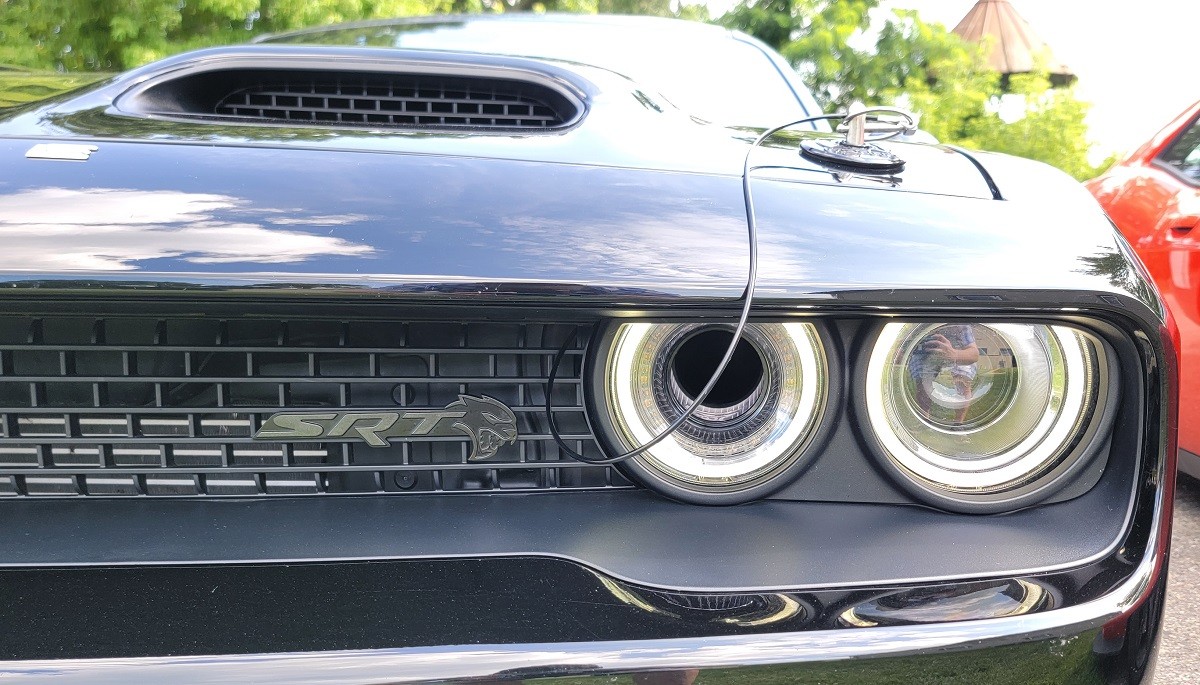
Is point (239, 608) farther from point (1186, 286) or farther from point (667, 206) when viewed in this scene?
point (1186, 286)

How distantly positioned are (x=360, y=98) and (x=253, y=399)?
72 centimetres

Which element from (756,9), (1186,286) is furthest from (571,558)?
(756,9)

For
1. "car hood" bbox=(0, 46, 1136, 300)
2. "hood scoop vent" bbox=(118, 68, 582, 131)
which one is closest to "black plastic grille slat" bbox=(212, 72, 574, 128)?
"hood scoop vent" bbox=(118, 68, 582, 131)

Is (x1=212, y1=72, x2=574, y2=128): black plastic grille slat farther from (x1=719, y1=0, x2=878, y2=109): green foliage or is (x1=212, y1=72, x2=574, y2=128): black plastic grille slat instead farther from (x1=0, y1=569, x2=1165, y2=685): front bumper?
(x1=719, y1=0, x2=878, y2=109): green foliage

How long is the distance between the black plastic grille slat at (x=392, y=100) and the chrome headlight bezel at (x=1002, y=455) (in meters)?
0.69

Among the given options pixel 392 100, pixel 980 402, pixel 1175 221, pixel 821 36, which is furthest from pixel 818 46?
pixel 980 402

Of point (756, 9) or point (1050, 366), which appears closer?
point (1050, 366)

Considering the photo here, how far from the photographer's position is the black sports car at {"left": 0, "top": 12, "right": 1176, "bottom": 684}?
77cm

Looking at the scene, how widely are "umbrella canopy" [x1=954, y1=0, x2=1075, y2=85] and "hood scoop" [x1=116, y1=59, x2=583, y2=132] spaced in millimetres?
15731

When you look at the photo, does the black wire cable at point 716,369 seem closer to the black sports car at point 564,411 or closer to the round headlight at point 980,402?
the black sports car at point 564,411

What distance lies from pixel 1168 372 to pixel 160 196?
3.36 ft

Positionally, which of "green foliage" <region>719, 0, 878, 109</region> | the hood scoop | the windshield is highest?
"green foliage" <region>719, 0, 878, 109</region>

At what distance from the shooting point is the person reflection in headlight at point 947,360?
3.06ft

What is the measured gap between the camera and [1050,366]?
923mm
